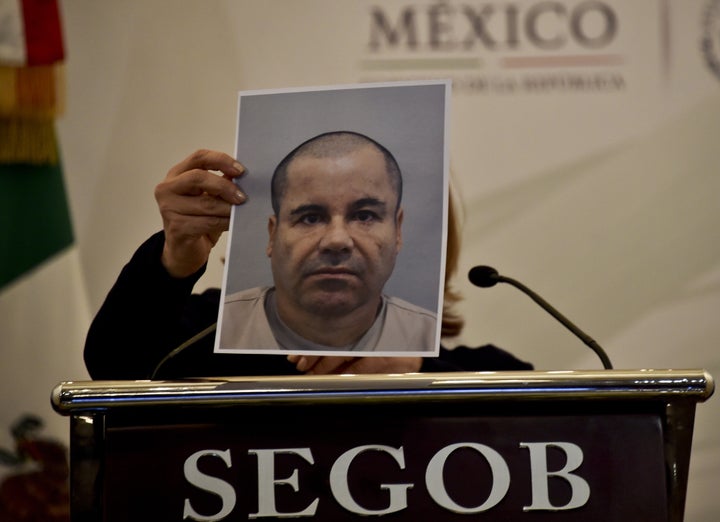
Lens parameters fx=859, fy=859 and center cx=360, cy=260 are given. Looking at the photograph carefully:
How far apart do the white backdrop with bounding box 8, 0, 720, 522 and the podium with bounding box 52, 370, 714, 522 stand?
1307 millimetres

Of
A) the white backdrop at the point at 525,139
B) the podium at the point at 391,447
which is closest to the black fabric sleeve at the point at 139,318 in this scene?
the podium at the point at 391,447

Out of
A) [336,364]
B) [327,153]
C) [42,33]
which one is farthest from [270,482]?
[42,33]

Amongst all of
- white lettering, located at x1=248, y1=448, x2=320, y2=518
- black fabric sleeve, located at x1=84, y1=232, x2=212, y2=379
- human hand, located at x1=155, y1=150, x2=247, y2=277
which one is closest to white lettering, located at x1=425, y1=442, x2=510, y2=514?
white lettering, located at x1=248, y1=448, x2=320, y2=518

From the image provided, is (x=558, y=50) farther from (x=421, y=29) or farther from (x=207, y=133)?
(x=207, y=133)

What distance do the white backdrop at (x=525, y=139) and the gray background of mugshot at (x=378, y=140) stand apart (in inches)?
49.3

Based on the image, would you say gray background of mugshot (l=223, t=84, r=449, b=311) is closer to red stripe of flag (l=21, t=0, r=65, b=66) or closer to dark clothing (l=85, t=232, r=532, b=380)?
dark clothing (l=85, t=232, r=532, b=380)

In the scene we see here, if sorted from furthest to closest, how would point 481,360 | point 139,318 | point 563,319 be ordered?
point 481,360, point 139,318, point 563,319

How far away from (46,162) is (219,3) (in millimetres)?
584

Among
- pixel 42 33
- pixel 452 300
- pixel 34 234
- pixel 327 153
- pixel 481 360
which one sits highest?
pixel 42 33

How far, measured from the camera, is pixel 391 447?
774mm

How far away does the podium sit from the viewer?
2.51 feet

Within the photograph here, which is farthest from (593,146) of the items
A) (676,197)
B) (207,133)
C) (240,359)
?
(240,359)

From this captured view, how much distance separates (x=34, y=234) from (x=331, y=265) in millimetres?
1533

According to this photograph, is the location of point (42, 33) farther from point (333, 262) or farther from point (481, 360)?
point (333, 262)
